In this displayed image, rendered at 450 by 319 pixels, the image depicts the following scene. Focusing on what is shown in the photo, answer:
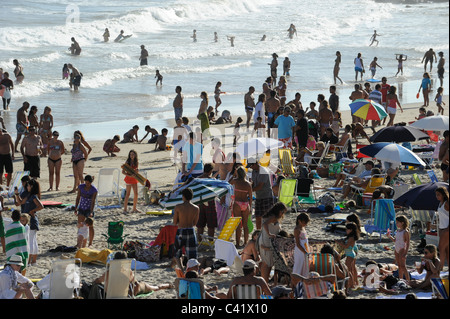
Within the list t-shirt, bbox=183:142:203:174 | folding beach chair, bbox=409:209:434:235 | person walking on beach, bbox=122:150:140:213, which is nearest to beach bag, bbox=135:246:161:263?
t-shirt, bbox=183:142:203:174

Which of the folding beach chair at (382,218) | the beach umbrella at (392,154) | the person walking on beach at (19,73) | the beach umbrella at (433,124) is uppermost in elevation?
the person walking on beach at (19,73)

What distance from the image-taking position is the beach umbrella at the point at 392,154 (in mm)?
11008

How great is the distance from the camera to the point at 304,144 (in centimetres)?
1431

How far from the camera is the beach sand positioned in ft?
27.9

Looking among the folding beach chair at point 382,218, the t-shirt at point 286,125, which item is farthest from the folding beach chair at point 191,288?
the t-shirt at point 286,125

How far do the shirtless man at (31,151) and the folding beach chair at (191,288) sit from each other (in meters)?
6.43

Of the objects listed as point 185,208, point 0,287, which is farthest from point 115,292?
point 185,208

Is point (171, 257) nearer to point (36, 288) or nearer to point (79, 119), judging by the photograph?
point (36, 288)

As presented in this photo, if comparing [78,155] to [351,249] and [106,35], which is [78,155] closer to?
[351,249]

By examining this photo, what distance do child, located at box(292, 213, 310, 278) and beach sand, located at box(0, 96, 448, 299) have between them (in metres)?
0.62

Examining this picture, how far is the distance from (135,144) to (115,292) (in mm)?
10145

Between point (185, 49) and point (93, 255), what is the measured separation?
1257 inches

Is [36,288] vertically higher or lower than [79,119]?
lower

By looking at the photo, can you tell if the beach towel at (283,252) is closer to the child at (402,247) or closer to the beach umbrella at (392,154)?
the child at (402,247)
